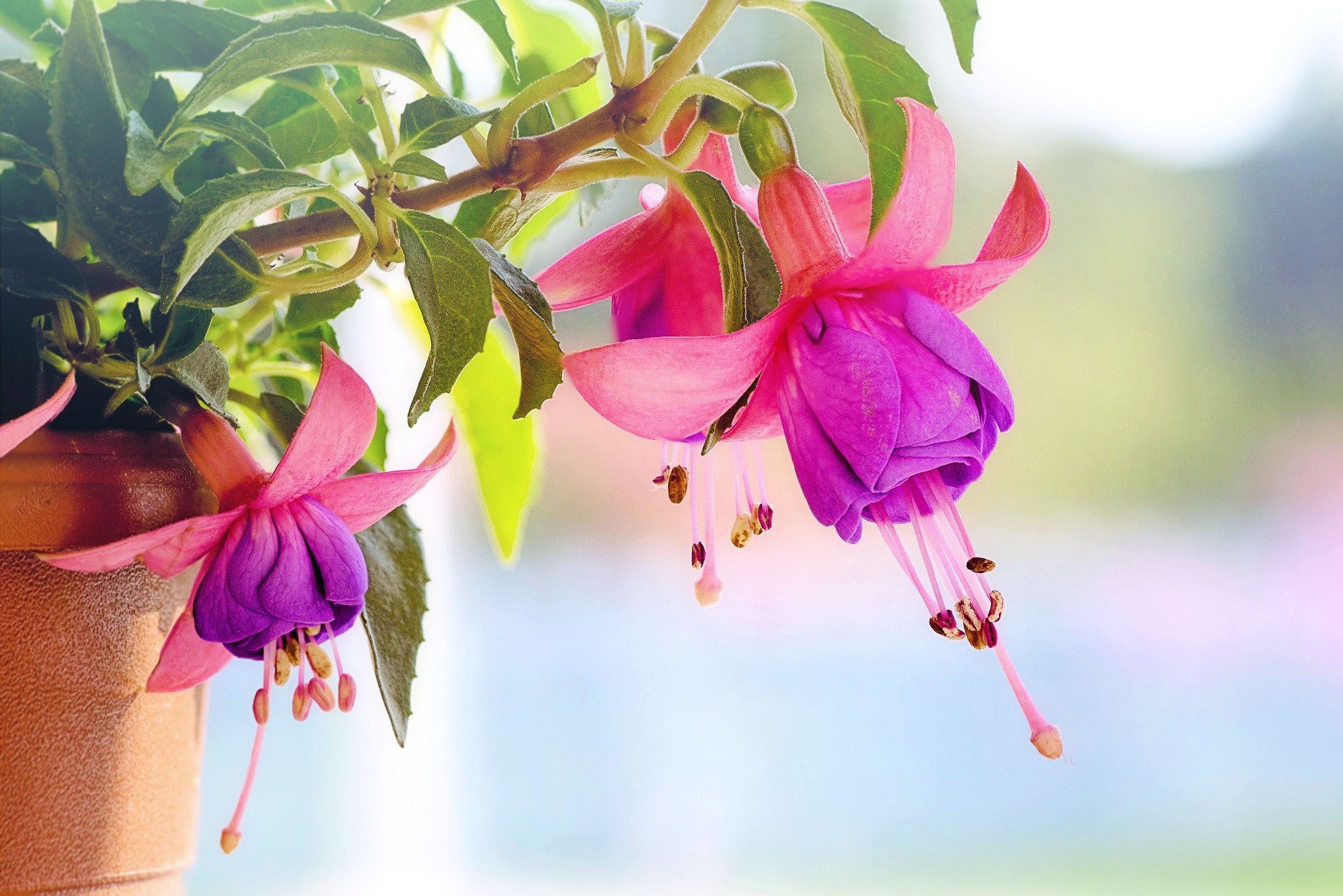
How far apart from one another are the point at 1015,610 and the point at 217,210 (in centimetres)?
145

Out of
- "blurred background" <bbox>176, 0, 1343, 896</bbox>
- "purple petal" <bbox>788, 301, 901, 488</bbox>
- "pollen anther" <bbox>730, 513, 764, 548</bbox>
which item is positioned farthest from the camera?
"blurred background" <bbox>176, 0, 1343, 896</bbox>

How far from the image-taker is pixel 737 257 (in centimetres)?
29

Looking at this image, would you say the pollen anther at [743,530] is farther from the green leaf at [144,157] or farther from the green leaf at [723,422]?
the green leaf at [144,157]

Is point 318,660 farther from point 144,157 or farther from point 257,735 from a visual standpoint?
point 144,157

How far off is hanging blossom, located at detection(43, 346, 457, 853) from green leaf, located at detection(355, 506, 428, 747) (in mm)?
15

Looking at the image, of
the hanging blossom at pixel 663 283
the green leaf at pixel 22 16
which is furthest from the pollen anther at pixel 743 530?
the green leaf at pixel 22 16

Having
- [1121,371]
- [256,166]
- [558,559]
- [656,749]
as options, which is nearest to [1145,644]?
[1121,371]

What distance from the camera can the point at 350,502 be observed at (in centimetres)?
33

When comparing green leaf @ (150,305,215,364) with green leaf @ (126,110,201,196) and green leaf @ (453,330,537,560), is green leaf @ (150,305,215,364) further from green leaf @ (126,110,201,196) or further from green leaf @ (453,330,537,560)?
green leaf @ (453,330,537,560)

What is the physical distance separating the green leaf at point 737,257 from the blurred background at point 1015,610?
1.06 m

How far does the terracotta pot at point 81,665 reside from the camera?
0.34 meters

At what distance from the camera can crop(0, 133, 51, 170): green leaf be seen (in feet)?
1.06

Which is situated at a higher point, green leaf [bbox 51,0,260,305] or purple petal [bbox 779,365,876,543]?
purple petal [bbox 779,365,876,543]

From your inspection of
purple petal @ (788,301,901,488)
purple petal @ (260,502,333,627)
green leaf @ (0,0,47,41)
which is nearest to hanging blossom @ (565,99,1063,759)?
purple petal @ (788,301,901,488)
